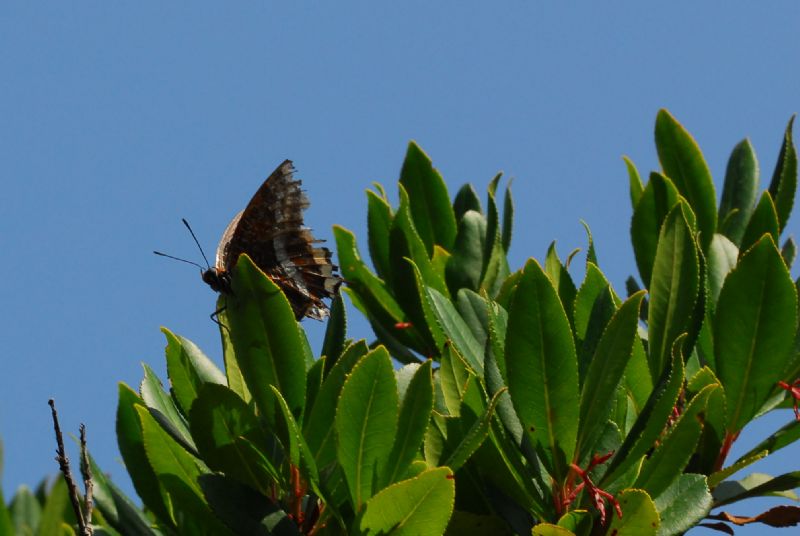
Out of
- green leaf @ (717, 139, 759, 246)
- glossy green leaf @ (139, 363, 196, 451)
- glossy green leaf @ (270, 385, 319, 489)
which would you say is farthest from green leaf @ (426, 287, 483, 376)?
green leaf @ (717, 139, 759, 246)

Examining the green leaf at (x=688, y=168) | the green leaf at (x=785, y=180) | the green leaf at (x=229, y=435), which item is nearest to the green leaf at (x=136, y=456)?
the green leaf at (x=229, y=435)

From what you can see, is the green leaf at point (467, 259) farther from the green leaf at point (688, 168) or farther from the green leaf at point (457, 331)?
the green leaf at point (457, 331)

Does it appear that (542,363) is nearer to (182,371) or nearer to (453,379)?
(453,379)

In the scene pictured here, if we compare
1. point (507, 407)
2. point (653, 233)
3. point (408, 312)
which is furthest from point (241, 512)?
point (653, 233)

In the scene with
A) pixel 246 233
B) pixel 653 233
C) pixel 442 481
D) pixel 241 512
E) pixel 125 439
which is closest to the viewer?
pixel 442 481

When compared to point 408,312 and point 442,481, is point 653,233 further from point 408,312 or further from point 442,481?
point 442,481

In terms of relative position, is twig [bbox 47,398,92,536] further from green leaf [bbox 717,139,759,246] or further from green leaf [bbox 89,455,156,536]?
green leaf [bbox 717,139,759,246]

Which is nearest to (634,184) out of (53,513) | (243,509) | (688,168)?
(688,168)
